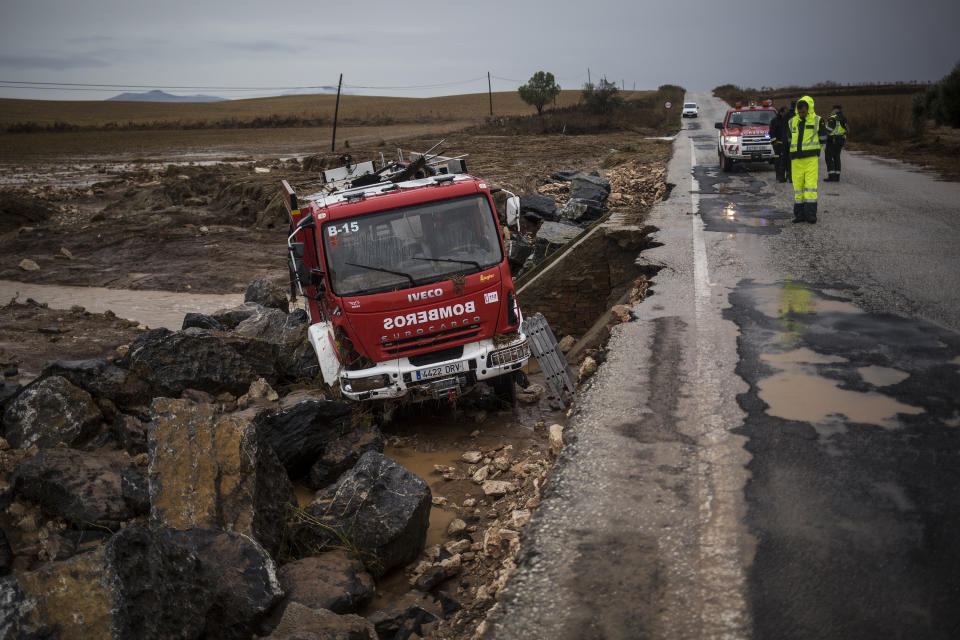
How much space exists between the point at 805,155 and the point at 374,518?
9.37 m

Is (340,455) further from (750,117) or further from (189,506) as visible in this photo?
(750,117)

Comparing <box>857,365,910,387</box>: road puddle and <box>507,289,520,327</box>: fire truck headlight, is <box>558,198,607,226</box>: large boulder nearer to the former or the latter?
<box>507,289,520,327</box>: fire truck headlight

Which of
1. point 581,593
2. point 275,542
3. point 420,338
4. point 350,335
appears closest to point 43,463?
point 275,542

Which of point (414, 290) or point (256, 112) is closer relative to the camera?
point (414, 290)

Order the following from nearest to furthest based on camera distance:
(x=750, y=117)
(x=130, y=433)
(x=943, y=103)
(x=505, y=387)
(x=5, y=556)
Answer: (x=5, y=556) → (x=130, y=433) → (x=505, y=387) → (x=750, y=117) → (x=943, y=103)

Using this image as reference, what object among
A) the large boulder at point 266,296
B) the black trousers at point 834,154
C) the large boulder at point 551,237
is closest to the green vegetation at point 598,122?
the black trousers at point 834,154

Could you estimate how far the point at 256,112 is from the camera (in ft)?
315

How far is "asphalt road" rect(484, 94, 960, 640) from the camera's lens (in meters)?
3.20

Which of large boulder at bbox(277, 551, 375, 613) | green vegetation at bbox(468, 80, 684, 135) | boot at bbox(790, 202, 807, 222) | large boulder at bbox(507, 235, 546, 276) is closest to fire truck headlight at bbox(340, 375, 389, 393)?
large boulder at bbox(277, 551, 375, 613)

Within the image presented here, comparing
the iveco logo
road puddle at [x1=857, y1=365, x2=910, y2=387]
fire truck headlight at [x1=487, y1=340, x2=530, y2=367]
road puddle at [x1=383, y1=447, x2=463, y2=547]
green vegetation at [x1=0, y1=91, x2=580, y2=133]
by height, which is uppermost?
green vegetation at [x1=0, y1=91, x2=580, y2=133]

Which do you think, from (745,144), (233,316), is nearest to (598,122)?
(745,144)

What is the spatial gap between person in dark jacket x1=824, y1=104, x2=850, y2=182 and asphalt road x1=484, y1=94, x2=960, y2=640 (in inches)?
353

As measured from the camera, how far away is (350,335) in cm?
719

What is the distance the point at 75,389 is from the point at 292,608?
4.84m
